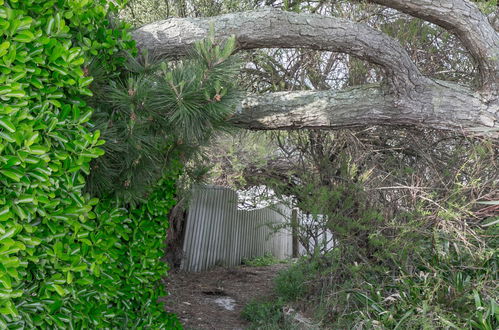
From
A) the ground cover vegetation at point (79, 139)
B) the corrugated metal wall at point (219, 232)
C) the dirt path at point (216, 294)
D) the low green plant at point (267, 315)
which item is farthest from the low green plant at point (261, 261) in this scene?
the ground cover vegetation at point (79, 139)

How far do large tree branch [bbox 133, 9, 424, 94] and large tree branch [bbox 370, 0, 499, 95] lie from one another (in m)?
0.33

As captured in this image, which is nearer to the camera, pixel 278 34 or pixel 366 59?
pixel 278 34

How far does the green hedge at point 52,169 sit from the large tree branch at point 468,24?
2142mm

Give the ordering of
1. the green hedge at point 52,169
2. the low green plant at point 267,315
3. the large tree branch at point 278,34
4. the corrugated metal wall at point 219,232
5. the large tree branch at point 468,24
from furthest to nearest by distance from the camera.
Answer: the corrugated metal wall at point 219,232 → the low green plant at point 267,315 → the large tree branch at point 468,24 → the large tree branch at point 278,34 → the green hedge at point 52,169

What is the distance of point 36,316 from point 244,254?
23.1ft

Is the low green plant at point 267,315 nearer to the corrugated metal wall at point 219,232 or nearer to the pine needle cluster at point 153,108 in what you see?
the corrugated metal wall at point 219,232

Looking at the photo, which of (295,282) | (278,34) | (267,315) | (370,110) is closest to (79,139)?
(278,34)

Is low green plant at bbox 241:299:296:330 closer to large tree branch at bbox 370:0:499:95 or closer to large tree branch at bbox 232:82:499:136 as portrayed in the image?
large tree branch at bbox 232:82:499:136

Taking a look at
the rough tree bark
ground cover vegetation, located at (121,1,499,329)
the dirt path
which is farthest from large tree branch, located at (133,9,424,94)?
the dirt path

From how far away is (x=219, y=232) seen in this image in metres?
8.56

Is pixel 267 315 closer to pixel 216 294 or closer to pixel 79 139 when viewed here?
pixel 216 294

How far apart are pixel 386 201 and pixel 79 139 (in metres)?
2.95

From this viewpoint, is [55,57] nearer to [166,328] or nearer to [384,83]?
[384,83]

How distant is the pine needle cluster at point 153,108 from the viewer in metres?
2.64
